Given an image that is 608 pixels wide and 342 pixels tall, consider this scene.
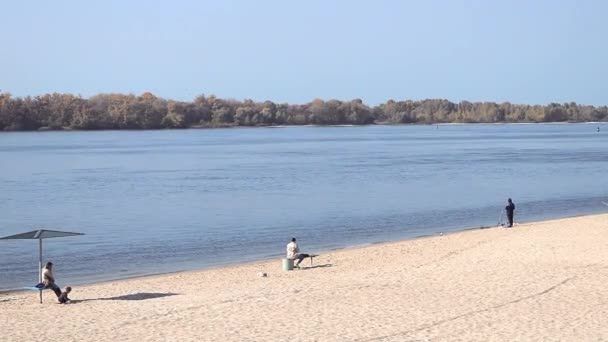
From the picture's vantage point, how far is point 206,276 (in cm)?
1947

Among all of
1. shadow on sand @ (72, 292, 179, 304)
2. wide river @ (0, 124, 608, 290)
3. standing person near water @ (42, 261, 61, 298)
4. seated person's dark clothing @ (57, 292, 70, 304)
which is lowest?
wide river @ (0, 124, 608, 290)

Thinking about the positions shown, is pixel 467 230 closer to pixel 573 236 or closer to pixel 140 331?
pixel 573 236

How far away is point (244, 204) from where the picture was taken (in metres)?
38.5

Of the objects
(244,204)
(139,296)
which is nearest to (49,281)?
(139,296)

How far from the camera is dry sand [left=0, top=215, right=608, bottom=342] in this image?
12539 millimetres

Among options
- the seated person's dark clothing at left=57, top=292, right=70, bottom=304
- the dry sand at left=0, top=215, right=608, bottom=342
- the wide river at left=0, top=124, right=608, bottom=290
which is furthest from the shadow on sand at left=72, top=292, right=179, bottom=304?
the wide river at left=0, top=124, right=608, bottom=290

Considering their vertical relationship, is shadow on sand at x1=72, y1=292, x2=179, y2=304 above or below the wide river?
above

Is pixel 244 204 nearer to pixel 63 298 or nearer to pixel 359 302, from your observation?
pixel 63 298

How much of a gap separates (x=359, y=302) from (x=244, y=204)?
24.0 m

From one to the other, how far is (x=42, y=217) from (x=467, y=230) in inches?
653

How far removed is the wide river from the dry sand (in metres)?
3.72

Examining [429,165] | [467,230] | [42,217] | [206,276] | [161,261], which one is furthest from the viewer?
[429,165]

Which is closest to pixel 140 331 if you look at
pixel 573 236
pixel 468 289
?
pixel 468 289

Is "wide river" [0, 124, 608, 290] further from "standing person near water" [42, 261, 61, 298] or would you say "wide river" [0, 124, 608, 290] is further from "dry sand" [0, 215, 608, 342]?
"dry sand" [0, 215, 608, 342]
